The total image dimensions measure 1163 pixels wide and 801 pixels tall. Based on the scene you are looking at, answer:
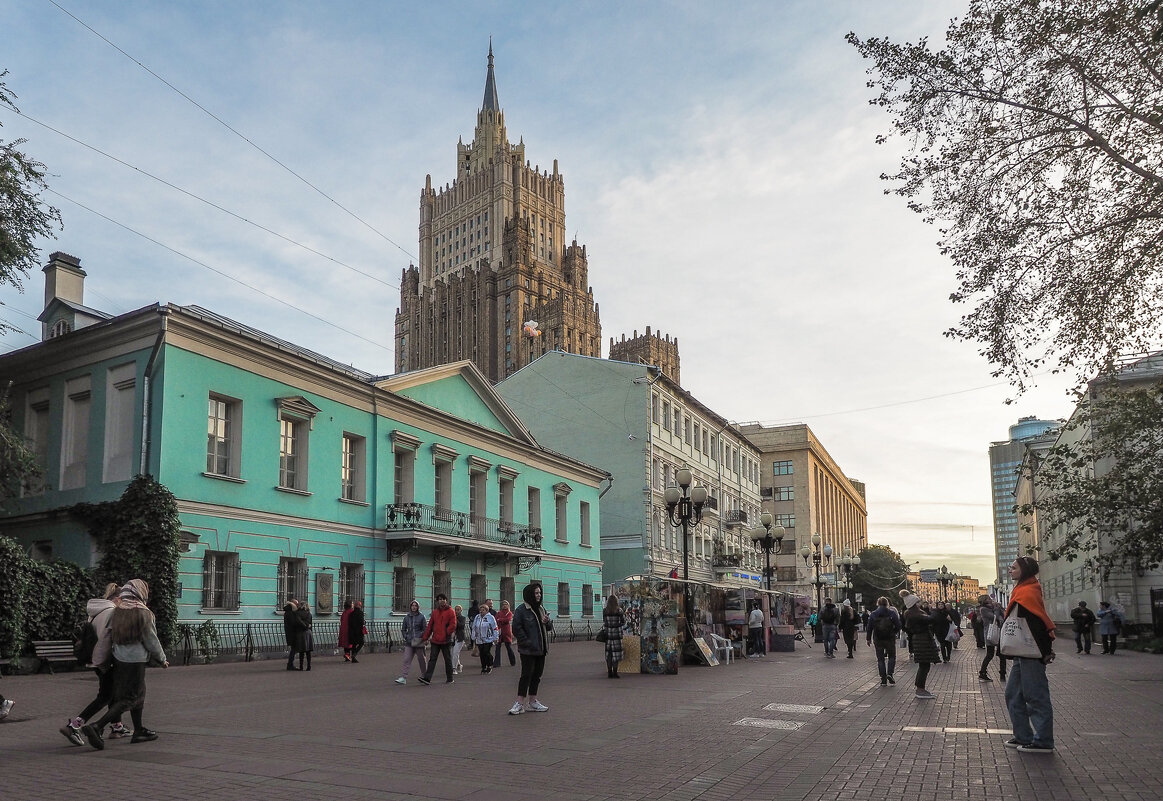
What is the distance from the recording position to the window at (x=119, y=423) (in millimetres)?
23453

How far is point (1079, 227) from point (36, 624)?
65.4 feet

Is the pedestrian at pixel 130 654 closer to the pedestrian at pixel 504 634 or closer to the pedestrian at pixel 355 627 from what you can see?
the pedestrian at pixel 504 634

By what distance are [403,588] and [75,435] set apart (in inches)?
412

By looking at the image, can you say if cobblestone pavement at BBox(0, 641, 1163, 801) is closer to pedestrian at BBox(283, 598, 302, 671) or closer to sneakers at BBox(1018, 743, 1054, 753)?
sneakers at BBox(1018, 743, 1054, 753)

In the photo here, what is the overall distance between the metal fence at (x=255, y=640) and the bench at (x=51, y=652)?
8.68 ft

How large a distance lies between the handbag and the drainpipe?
19093 millimetres

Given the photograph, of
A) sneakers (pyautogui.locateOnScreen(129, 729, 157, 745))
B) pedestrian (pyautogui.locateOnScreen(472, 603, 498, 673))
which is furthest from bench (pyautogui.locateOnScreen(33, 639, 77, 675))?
sneakers (pyautogui.locateOnScreen(129, 729, 157, 745))

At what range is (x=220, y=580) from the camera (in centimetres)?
2375

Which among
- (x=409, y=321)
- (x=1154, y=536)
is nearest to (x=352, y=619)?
(x=1154, y=536)

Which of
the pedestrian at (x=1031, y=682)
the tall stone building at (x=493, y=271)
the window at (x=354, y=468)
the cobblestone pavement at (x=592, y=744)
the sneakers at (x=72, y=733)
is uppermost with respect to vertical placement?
the tall stone building at (x=493, y=271)

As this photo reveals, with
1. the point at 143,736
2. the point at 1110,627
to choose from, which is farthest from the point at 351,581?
the point at 1110,627

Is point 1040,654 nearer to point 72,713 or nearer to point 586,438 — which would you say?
point 72,713

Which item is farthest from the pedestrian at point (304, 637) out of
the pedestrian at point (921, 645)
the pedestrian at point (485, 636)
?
the pedestrian at point (921, 645)

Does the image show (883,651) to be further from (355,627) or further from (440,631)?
(355,627)
